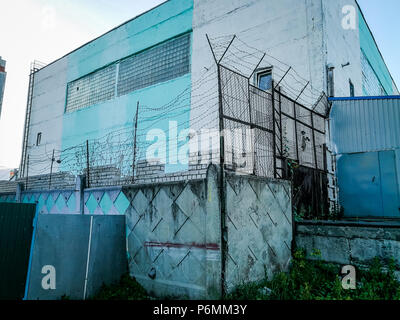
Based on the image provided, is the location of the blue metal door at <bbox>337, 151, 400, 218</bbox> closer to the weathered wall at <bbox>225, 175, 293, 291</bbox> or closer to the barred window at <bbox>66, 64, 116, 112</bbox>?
the weathered wall at <bbox>225, 175, 293, 291</bbox>

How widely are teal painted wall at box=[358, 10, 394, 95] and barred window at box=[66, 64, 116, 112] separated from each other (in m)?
13.5

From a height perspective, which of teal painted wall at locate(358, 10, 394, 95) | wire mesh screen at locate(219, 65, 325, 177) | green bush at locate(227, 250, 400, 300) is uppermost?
teal painted wall at locate(358, 10, 394, 95)

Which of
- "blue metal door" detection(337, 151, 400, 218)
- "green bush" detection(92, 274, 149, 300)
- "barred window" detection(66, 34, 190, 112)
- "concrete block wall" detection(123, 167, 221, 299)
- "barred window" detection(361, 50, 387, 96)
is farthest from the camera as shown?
"barred window" detection(361, 50, 387, 96)

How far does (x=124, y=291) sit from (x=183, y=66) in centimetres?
1120

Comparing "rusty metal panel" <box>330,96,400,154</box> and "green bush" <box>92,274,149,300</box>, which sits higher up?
"rusty metal panel" <box>330,96,400,154</box>

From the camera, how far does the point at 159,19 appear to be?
15.0 metres

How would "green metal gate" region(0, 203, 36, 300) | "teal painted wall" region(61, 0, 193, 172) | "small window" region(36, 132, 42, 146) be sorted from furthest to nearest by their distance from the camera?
1. "small window" region(36, 132, 42, 146)
2. "teal painted wall" region(61, 0, 193, 172)
3. "green metal gate" region(0, 203, 36, 300)

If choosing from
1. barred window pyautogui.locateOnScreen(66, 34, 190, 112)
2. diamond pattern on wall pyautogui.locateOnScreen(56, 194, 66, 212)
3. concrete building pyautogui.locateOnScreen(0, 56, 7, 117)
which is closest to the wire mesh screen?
diamond pattern on wall pyautogui.locateOnScreen(56, 194, 66, 212)

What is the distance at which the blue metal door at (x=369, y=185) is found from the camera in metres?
8.37

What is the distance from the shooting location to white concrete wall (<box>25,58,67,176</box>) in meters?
19.2

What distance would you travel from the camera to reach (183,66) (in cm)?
1384

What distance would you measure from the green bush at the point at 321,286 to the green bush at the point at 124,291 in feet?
5.66

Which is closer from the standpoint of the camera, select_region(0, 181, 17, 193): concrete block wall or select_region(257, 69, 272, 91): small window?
select_region(0, 181, 17, 193): concrete block wall
